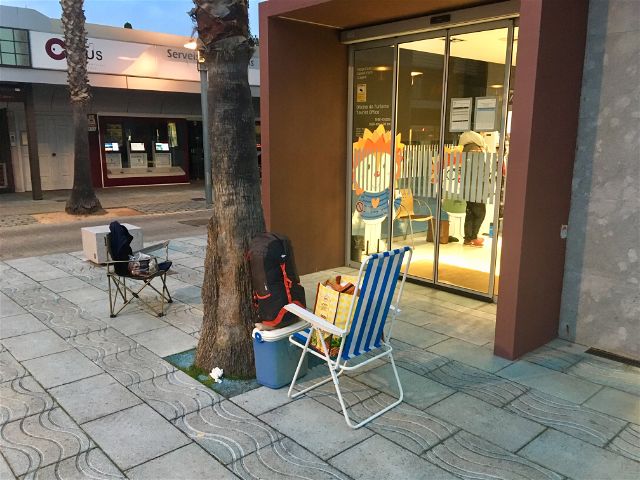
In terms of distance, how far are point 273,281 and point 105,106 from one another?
17353mm

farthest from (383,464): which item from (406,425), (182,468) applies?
(182,468)

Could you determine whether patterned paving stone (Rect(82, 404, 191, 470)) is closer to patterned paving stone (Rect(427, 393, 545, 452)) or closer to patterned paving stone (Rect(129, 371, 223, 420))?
patterned paving stone (Rect(129, 371, 223, 420))

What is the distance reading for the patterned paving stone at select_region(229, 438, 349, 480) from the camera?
3.06 metres

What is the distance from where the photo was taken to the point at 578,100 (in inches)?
191

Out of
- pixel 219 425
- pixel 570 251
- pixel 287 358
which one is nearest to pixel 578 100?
pixel 570 251

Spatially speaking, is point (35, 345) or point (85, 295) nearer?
point (35, 345)

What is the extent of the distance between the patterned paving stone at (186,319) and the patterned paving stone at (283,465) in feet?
7.69

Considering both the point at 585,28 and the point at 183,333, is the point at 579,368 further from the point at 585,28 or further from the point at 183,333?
the point at 183,333

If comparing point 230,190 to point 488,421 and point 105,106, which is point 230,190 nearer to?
point 488,421

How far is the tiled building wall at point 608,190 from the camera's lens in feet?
15.0

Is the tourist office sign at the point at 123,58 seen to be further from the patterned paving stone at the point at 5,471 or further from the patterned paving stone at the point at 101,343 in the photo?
the patterned paving stone at the point at 5,471

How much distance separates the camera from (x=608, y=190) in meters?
4.76

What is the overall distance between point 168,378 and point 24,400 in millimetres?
1044

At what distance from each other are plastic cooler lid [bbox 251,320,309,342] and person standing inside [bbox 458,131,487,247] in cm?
309
